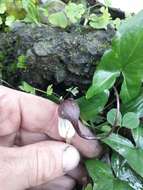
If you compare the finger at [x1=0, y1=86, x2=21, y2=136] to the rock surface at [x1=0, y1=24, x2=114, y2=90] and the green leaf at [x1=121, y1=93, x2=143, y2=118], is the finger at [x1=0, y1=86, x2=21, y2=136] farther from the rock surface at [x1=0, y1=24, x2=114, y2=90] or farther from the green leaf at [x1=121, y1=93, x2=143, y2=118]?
the green leaf at [x1=121, y1=93, x2=143, y2=118]

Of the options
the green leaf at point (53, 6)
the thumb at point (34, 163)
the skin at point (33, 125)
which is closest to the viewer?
the thumb at point (34, 163)

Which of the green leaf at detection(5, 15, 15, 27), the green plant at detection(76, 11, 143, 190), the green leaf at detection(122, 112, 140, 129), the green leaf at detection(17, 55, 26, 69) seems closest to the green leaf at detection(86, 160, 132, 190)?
the green plant at detection(76, 11, 143, 190)

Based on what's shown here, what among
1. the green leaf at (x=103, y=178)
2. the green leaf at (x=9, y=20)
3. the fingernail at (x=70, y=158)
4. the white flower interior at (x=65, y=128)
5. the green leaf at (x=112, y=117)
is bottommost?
the green leaf at (x=103, y=178)

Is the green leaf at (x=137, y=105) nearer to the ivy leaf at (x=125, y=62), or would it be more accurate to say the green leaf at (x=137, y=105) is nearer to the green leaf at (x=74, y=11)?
the ivy leaf at (x=125, y=62)

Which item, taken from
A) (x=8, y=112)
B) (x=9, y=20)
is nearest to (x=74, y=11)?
(x=9, y=20)

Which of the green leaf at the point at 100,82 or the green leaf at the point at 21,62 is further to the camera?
the green leaf at the point at 21,62

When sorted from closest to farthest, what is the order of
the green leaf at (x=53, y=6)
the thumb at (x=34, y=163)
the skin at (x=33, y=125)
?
1. the thumb at (x=34, y=163)
2. the skin at (x=33, y=125)
3. the green leaf at (x=53, y=6)

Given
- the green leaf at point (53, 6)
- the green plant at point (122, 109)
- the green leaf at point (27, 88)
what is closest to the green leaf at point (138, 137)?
the green plant at point (122, 109)
